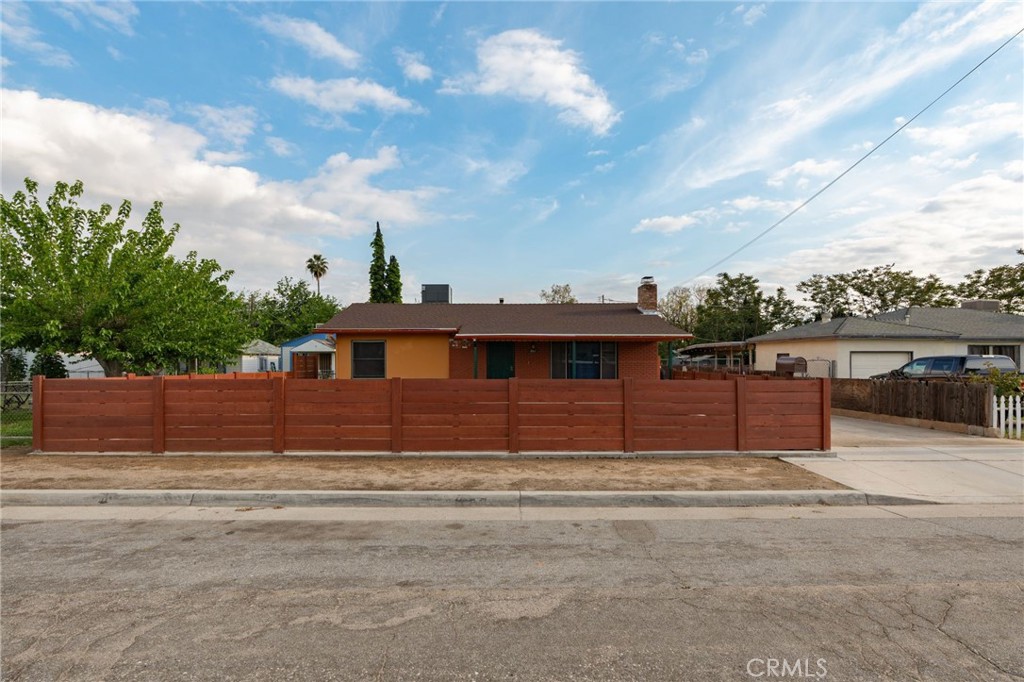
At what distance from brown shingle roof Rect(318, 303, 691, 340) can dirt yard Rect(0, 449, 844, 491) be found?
7397 mm

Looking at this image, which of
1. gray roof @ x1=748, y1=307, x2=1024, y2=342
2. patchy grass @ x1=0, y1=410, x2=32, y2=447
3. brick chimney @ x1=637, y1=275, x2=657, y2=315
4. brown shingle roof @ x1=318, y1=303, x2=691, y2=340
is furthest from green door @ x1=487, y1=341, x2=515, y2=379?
gray roof @ x1=748, y1=307, x2=1024, y2=342

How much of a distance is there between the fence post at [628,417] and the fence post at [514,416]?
2.10 metres

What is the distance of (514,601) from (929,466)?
29.9 feet

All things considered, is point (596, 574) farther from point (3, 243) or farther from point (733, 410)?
point (3, 243)

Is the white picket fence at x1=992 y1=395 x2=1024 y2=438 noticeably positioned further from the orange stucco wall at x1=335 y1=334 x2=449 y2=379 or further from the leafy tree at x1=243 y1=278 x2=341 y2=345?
the leafy tree at x1=243 y1=278 x2=341 y2=345

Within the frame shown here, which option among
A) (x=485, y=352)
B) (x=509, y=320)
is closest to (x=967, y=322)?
(x=509, y=320)

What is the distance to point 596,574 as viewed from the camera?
187 inches

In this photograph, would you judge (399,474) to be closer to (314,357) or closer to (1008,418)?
(1008,418)

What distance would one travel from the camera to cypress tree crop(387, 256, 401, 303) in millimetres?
47803

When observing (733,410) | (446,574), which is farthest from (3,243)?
(733,410)

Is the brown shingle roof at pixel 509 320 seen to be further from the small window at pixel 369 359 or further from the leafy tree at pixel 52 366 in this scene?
the leafy tree at pixel 52 366

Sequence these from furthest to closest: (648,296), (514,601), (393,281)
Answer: (393,281) < (648,296) < (514,601)

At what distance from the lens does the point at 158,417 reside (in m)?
10.1

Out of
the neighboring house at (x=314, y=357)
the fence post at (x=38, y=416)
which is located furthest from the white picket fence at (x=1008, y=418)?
the neighboring house at (x=314, y=357)
